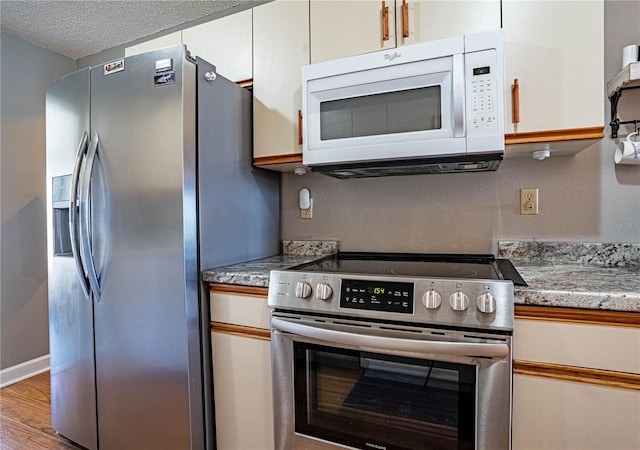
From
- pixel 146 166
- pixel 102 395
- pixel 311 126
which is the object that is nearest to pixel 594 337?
pixel 311 126

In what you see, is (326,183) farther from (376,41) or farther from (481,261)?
(481,261)

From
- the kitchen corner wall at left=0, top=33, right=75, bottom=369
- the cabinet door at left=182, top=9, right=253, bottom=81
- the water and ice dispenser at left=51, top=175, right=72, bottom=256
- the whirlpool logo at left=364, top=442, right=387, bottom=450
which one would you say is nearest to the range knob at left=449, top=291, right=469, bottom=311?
the whirlpool logo at left=364, top=442, right=387, bottom=450

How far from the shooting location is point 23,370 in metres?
2.51

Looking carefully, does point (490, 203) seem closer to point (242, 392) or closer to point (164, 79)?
point (242, 392)

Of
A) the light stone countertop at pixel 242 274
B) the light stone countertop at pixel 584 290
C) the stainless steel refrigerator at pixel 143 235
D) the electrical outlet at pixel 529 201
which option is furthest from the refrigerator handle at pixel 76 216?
the electrical outlet at pixel 529 201

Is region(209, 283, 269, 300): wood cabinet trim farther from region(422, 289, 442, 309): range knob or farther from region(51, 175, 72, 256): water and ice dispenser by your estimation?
region(51, 175, 72, 256): water and ice dispenser

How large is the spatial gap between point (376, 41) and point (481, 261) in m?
1.01

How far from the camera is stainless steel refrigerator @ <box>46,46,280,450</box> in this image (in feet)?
4.50

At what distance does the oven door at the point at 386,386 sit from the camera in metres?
1.03

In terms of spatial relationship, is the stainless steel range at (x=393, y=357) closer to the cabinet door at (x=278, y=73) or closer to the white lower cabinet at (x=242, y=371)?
the white lower cabinet at (x=242, y=371)

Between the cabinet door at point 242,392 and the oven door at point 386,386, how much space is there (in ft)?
0.25

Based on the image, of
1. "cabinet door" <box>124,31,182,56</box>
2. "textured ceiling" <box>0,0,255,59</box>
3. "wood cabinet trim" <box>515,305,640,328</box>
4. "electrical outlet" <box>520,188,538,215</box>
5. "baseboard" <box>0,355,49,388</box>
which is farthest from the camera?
"baseboard" <box>0,355,49,388</box>

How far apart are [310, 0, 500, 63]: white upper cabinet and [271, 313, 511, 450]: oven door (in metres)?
1.09

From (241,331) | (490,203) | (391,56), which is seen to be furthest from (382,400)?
(391,56)
